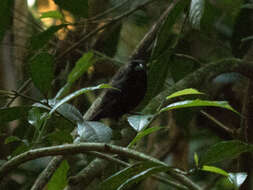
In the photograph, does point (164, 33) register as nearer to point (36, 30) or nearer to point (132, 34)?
point (36, 30)

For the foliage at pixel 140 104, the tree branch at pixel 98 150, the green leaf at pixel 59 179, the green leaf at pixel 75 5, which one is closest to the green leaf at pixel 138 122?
the foliage at pixel 140 104

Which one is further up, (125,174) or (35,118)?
(35,118)

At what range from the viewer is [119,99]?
1.94 meters

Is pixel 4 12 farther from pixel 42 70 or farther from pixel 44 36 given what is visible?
pixel 42 70

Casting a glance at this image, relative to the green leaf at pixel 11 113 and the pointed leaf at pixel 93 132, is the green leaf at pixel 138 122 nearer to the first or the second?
the pointed leaf at pixel 93 132

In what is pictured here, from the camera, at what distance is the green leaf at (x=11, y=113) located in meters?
1.13

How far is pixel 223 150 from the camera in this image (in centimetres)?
92

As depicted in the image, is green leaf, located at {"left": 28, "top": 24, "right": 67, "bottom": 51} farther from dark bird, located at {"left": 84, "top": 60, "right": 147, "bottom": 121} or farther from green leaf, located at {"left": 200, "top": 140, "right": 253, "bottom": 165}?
green leaf, located at {"left": 200, "top": 140, "right": 253, "bottom": 165}

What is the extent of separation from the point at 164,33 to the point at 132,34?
1717 mm

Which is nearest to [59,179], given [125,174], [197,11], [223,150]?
[125,174]

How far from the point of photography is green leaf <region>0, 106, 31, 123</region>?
1.13 m

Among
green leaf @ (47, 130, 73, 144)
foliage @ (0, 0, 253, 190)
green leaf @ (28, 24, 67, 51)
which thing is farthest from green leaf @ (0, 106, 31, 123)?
green leaf @ (28, 24, 67, 51)

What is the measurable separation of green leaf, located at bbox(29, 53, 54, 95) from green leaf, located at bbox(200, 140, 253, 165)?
520 mm

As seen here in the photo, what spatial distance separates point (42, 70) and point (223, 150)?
22.8 inches
